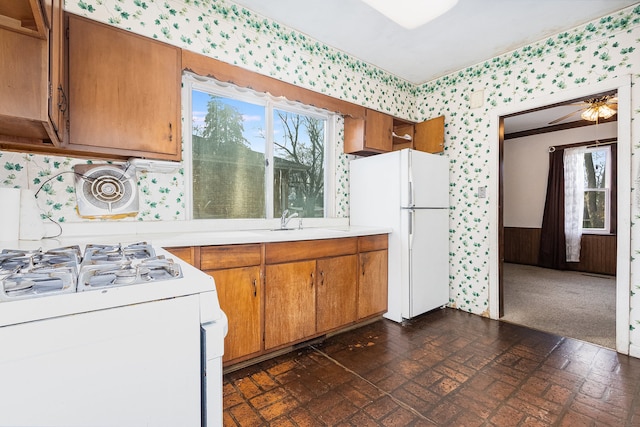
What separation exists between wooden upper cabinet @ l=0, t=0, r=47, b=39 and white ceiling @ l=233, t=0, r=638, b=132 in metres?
1.49

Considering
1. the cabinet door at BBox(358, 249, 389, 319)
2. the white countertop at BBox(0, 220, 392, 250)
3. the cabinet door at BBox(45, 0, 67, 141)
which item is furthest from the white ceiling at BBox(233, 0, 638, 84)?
the cabinet door at BBox(358, 249, 389, 319)

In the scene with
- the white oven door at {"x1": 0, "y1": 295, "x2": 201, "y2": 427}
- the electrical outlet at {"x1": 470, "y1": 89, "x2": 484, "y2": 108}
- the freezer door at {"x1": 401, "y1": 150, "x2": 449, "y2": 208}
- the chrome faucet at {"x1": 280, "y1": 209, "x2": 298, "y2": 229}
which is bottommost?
the white oven door at {"x1": 0, "y1": 295, "x2": 201, "y2": 427}

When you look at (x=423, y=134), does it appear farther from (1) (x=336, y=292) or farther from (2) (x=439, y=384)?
(2) (x=439, y=384)

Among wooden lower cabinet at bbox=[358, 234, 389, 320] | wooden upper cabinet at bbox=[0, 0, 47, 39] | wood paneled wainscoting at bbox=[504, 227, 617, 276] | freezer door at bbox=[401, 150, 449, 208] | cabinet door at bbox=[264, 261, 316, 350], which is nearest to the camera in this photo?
wooden upper cabinet at bbox=[0, 0, 47, 39]

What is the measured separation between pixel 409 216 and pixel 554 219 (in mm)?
4334

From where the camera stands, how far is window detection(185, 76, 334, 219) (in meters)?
2.46

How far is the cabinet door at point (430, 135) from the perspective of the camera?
3.38m

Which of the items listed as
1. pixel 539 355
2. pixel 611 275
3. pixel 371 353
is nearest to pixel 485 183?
pixel 539 355

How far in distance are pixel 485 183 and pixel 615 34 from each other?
146 cm

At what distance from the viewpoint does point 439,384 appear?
188 centimetres

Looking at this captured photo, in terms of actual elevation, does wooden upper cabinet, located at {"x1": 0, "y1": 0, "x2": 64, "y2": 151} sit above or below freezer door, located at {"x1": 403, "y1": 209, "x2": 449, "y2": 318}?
above

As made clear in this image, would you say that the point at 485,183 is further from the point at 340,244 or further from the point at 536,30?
the point at 340,244

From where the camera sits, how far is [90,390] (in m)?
0.66

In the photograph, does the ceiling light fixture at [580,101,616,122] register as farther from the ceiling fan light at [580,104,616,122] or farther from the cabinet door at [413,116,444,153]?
the cabinet door at [413,116,444,153]
